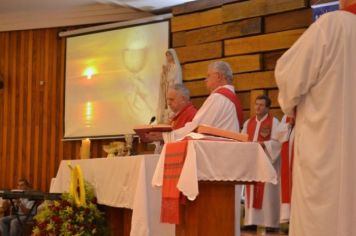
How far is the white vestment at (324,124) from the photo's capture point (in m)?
2.65

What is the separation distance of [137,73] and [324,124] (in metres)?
6.47

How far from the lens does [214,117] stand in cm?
425

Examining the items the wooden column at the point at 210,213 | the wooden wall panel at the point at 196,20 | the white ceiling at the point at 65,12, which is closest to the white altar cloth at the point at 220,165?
the wooden column at the point at 210,213

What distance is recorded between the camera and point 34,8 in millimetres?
9844

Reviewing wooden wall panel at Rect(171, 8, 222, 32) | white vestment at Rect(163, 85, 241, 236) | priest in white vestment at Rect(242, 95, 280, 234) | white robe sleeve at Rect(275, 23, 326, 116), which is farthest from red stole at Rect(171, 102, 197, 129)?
wooden wall panel at Rect(171, 8, 222, 32)

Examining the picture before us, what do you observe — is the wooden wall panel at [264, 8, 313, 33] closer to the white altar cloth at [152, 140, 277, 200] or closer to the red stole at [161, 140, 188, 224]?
the white altar cloth at [152, 140, 277, 200]

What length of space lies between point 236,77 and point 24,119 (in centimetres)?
405

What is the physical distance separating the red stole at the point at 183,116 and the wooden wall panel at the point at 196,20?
11.5 feet

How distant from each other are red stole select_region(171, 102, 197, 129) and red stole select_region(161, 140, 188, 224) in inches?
53.0

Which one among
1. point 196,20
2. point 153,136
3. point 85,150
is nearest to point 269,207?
point 85,150

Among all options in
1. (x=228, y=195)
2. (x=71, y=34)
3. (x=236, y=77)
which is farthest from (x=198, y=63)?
(x=228, y=195)

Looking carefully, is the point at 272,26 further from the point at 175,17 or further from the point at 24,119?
the point at 24,119

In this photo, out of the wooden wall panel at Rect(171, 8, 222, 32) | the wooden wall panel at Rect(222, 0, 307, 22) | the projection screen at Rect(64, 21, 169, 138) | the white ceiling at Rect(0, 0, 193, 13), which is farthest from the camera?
the projection screen at Rect(64, 21, 169, 138)

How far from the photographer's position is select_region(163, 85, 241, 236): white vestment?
4.13 m
